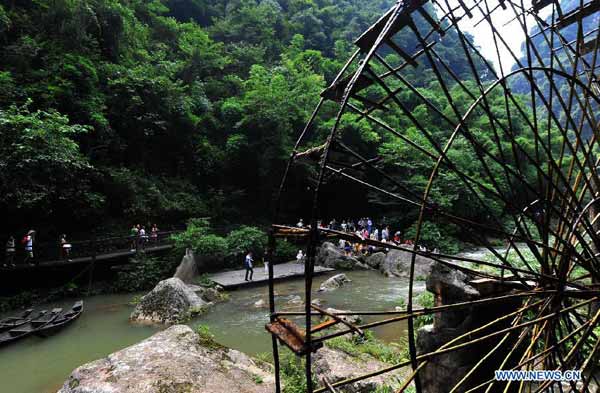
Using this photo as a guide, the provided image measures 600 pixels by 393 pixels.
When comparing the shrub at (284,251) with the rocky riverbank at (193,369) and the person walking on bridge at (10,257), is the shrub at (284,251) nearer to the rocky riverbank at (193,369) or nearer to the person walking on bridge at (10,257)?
the person walking on bridge at (10,257)

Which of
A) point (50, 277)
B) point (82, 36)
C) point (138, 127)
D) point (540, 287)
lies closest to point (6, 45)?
point (82, 36)

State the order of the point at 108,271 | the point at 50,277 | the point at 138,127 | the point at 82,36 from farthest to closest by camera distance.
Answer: the point at 138,127 → the point at 82,36 → the point at 108,271 → the point at 50,277

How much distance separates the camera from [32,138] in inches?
446

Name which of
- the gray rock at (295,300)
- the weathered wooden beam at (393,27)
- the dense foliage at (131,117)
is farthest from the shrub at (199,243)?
the weathered wooden beam at (393,27)

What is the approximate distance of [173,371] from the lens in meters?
5.82

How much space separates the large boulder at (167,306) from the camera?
35.9 feet

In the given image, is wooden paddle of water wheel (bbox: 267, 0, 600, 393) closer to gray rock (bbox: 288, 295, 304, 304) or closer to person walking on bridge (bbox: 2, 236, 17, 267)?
gray rock (bbox: 288, 295, 304, 304)

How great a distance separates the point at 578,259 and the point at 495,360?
215 centimetres

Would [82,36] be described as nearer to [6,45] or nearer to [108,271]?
[6,45]

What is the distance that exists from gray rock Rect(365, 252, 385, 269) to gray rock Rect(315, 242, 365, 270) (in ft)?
1.71

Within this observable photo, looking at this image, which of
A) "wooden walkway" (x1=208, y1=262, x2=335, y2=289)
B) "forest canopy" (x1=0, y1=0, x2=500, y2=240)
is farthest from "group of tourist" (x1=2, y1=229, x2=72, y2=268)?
"wooden walkway" (x1=208, y1=262, x2=335, y2=289)

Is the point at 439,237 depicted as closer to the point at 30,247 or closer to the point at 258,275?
the point at 258,275

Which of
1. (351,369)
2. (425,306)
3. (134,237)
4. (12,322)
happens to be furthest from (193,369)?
(134,237)

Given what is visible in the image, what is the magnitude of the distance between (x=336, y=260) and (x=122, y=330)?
11.0m
